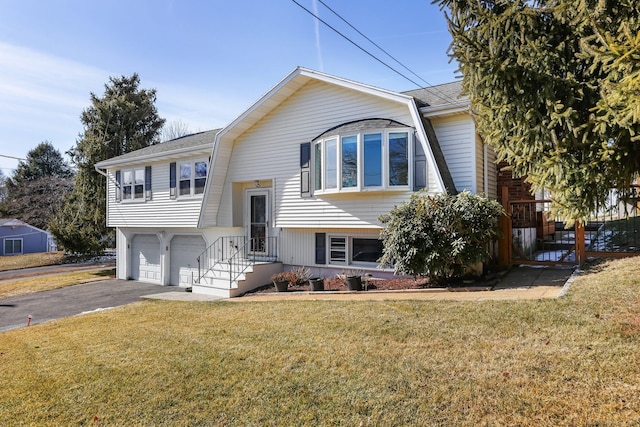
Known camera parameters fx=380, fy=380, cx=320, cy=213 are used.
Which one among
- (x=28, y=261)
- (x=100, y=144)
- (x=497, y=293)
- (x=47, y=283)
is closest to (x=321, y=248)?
(x=497, y=293)

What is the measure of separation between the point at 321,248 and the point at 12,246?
3407 centimetres

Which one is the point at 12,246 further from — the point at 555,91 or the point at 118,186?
the point at 555,91

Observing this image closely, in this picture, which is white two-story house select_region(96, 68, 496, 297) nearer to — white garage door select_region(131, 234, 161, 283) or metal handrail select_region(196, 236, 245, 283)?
metal handrail select_region(196, 236, 245, 283)

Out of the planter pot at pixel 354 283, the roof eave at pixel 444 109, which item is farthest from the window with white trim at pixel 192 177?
the roof eave at pixel 444 109

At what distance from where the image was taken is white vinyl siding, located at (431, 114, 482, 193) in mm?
9781

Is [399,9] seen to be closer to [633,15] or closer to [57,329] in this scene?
[633,15]

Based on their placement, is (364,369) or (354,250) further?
(354,250)

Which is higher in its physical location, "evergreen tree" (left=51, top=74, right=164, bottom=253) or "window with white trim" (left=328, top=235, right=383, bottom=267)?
"evergreen tree" (left=51, top=74, right=164, bottom=253)

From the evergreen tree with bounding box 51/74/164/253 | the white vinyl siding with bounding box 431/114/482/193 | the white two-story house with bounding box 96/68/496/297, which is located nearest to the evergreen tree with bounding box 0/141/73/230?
the evergreen tree with bounding box 51/74/164/253

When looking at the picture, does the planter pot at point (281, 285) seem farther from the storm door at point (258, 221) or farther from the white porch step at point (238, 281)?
the storm door at point (258, 221)

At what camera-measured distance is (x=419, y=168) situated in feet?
32.6

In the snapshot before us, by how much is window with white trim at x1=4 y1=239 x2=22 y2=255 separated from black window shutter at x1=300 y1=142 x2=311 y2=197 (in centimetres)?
3374

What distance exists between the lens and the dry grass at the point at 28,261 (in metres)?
27.0

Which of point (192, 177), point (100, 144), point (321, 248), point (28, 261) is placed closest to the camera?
point (321, 248)
